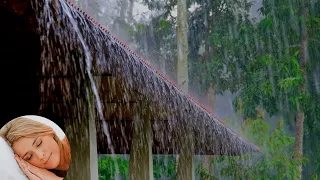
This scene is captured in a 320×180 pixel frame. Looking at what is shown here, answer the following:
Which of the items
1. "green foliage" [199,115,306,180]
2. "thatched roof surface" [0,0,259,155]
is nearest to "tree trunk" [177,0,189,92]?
"green foliage" [199,115,306,180]

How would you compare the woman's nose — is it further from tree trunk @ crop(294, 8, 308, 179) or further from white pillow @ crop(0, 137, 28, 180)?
tree trunk @ crop(294, 8, 308, 179)

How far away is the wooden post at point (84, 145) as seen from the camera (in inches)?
185

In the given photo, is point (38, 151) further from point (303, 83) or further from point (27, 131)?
point (303, 83)

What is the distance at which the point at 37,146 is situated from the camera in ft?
5.00

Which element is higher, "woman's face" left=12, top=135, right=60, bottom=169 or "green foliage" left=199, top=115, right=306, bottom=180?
"woman's face" left=12, top=135, right=60, bottom=169

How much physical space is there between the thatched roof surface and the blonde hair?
115cm

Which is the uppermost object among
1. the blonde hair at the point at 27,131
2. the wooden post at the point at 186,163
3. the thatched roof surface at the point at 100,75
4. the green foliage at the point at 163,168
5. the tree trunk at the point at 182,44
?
the tree trunk at the point at 182,44

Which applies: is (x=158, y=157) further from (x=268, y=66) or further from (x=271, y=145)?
(x=268, y=66)

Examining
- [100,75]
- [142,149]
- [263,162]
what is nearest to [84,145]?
[100,75]

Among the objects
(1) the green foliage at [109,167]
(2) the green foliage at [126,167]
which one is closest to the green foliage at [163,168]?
(2) the green foliage at [126,167]

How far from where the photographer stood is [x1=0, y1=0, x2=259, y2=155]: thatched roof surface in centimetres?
301

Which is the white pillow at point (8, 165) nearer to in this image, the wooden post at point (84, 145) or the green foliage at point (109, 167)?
the wooden post at point (84, 145)

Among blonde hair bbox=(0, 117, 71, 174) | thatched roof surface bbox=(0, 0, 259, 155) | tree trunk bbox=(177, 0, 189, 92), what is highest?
tree trunk bbox=(177, 0, 189, 92)

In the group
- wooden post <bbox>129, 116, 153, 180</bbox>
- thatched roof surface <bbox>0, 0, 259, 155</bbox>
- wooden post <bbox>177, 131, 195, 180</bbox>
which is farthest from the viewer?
wooden post <bbox>177, 131, 195, 180</bbox>
